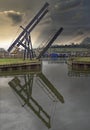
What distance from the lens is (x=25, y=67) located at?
74375mm

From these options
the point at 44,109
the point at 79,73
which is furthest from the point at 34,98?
the point at 79,73

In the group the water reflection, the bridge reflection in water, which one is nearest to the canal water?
the bridge reflection in water

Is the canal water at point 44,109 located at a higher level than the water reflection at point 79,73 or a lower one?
higher

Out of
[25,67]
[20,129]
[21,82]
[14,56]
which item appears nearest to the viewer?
[20,129]

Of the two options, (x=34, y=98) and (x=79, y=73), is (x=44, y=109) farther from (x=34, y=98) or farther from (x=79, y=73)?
(x=79, y=73)

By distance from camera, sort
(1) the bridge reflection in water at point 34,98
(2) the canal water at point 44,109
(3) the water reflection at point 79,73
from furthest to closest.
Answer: (3) the water reflection at point 79,73
(1) the bridge reflection in water at point 34,98
(2) the canal water at point 44,109

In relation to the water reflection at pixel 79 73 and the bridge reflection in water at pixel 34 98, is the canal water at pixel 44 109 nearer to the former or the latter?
the bridge reflection in water at pixel 34 98

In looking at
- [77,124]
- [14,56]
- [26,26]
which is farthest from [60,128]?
[14,56]

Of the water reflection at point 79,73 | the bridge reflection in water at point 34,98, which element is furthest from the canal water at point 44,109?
the water reflection at point 79,73

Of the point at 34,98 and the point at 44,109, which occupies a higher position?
the point at 44,109

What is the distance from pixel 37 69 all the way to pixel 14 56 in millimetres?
25421

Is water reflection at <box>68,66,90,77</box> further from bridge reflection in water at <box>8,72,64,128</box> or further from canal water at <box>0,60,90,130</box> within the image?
canal water at <box>0,60,90,130</box>

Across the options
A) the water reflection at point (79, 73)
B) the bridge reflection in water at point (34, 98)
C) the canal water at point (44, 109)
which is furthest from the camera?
the water reflection at point (79, 73)

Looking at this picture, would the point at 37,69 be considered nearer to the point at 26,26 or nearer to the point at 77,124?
the point at 26,26
